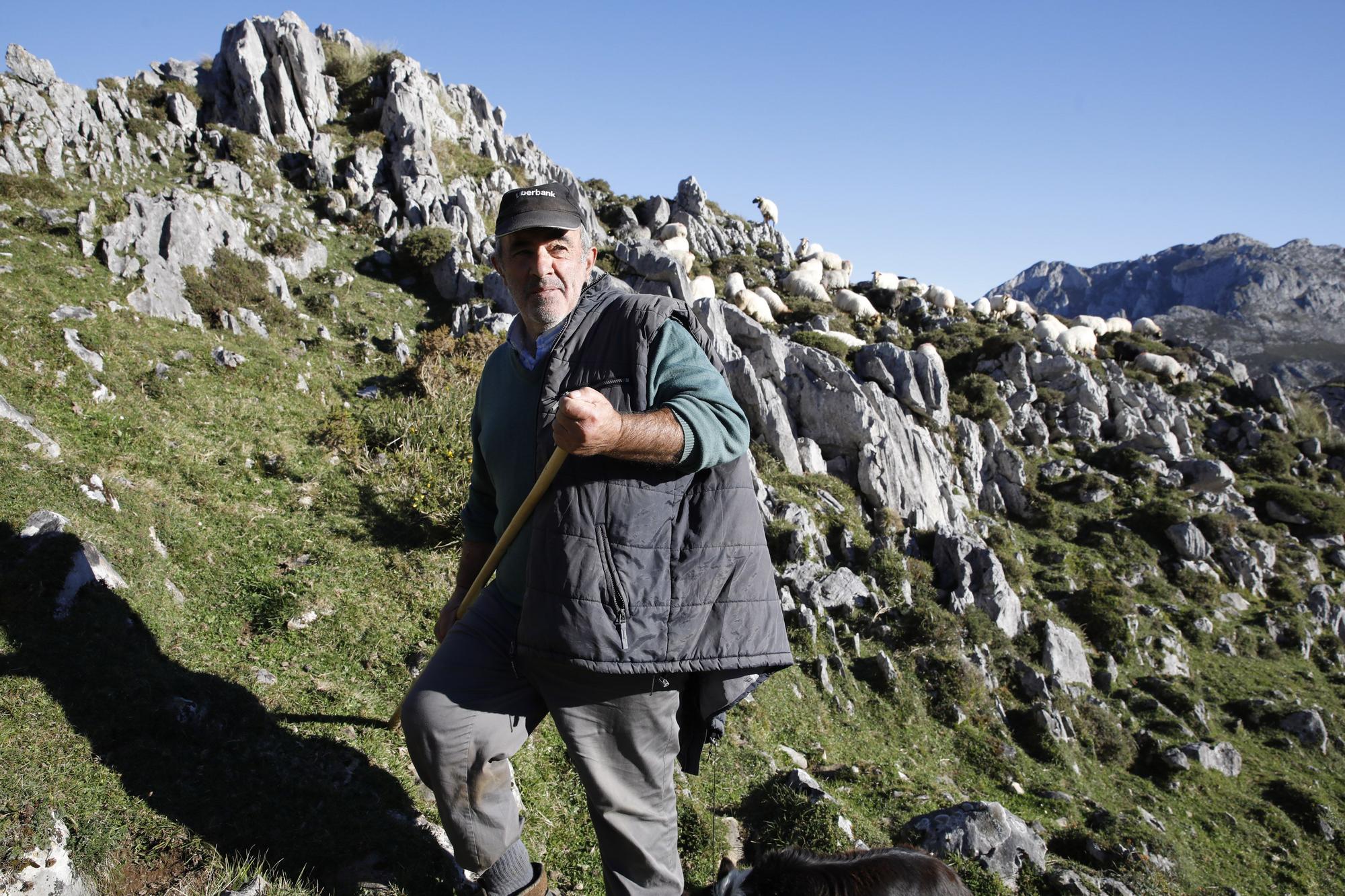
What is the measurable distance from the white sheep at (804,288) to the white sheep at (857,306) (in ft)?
2.04

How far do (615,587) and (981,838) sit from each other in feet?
16.4

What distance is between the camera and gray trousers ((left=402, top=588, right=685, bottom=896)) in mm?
2598

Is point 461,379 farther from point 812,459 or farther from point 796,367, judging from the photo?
point 796,367

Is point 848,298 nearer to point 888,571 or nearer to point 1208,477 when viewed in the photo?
point 1208,477

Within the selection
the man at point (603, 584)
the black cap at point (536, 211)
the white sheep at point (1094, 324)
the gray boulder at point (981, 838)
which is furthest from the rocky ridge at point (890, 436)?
the white sheep at point (1094, 324)

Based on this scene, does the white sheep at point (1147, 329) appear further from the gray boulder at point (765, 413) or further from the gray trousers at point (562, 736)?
the gray trousers at point (562, 736)

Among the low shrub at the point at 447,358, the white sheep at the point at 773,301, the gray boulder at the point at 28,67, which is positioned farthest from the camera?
the white sheep at the point at 773,301

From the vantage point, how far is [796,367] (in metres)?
18.9

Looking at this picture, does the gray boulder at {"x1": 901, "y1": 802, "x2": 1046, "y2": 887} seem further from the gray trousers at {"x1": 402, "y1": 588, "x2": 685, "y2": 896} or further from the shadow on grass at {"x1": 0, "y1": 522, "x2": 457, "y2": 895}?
the shadow on grass at {"x1": 0, "y1": 522, "x2": 457, "y2": 895}

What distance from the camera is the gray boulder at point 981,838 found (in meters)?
5.47

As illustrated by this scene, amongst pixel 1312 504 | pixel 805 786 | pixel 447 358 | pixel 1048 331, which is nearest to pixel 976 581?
pixel 805 786

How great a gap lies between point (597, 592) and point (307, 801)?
2.78m

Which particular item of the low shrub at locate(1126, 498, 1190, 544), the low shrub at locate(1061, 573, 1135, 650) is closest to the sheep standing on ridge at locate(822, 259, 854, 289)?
the low shrub at locate(1126, 498, 1190, 544)

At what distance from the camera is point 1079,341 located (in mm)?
36500
